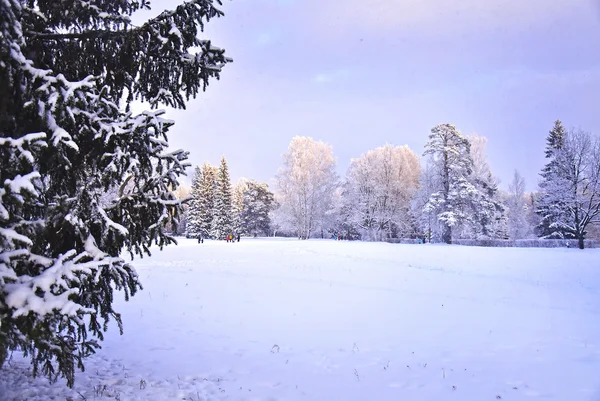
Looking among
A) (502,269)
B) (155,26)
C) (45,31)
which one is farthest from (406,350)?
(502,269)

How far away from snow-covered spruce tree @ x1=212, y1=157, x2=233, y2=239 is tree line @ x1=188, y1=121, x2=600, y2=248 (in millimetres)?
207

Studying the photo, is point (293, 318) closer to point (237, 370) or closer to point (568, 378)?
point (237, 370)

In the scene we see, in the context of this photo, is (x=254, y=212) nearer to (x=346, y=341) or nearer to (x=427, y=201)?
(x=427, y=201)

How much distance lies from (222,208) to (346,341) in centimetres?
4479

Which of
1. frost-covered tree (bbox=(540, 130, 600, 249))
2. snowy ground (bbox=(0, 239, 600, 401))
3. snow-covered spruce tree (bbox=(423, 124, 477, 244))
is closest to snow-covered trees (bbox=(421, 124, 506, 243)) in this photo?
snow-covered spruce tree (bbox=(423, 124, 477, 244))

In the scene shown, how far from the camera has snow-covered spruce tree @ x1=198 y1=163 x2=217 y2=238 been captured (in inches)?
1988

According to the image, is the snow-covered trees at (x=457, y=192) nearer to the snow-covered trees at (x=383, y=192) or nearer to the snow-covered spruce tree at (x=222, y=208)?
the snow-covered trees at (x=383, y=192)

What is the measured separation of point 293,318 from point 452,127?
3229 cm

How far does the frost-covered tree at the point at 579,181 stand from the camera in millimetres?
26328

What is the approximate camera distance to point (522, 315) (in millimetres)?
9633

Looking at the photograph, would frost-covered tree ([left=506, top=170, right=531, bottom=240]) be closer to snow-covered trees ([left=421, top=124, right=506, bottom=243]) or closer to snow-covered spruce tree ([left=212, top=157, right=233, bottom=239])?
snow-covered trees ([left=421, top=124, right=506, bottom=243])

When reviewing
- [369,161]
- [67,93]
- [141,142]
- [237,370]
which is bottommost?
[237,370]

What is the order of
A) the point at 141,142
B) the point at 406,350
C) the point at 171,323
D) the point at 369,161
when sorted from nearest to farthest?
the point at 141,142 < the point at 406,350 < the point at 171,323 < the point at 369,161

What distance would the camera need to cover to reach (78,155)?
3.89m
